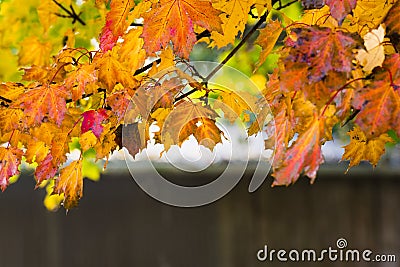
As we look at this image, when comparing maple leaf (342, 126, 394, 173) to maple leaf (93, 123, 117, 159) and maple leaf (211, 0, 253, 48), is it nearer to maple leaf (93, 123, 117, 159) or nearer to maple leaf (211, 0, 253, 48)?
maple leaf (211, 0, 253, 48)

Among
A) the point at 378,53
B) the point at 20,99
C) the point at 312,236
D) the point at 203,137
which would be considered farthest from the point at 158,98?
the point at 312,236

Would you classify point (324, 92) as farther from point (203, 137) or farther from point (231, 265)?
point (231, 265)

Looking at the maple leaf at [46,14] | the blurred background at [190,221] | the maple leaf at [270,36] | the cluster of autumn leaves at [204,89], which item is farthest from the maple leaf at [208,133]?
the blurred background at [190,221]

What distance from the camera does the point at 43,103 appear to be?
0.96 meters

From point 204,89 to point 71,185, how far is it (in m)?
0.26

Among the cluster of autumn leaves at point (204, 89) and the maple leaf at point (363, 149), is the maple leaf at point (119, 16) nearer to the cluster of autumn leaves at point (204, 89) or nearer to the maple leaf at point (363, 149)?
the cluster of autumn leaves at point (204, 89)

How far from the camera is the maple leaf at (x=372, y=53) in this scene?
72 cm

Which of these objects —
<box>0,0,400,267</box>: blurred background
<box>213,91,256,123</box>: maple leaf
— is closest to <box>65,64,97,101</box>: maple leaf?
<box>213,91,256,123</box>: maple leaf

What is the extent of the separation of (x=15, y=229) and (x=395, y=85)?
3596 mm

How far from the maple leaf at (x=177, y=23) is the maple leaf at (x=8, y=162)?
355 millimetres

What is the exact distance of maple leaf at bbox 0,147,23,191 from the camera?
1.05 meters

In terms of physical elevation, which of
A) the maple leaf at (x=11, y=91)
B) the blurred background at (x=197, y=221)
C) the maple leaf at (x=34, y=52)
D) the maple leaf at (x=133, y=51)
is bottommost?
the maple leaf at (x=11, y=91)

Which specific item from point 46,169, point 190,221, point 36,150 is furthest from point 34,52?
point 190,221

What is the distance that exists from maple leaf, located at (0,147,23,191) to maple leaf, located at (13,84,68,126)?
0.11 m
